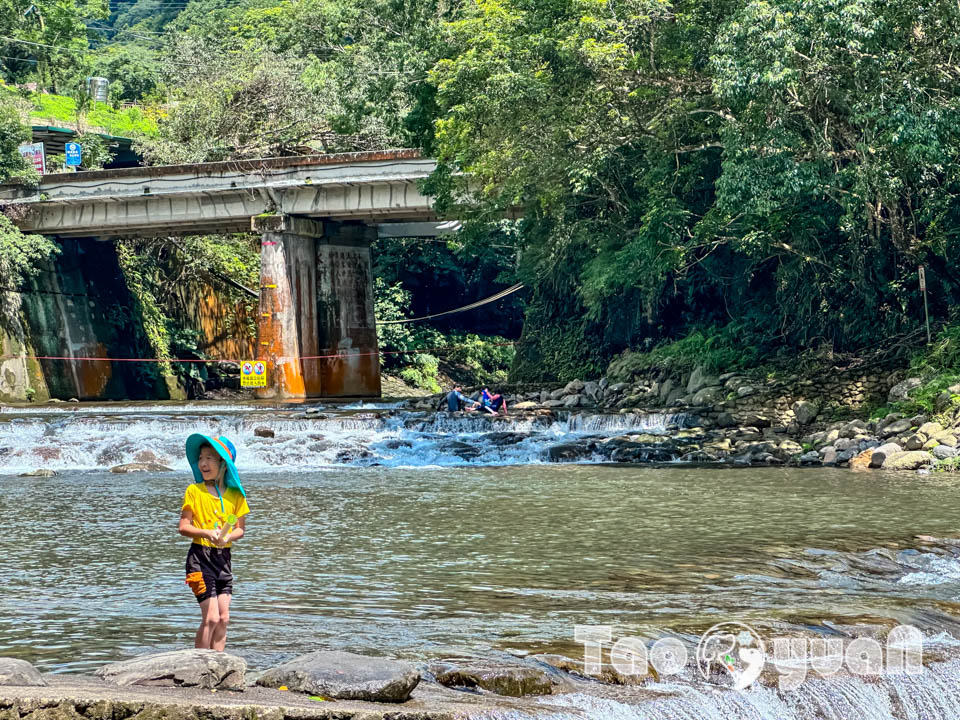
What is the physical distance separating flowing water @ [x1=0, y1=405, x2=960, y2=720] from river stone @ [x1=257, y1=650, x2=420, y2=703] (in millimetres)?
831

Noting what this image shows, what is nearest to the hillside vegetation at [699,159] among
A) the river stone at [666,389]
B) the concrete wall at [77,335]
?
the river stone at [666,389]

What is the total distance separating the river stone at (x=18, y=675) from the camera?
709cm

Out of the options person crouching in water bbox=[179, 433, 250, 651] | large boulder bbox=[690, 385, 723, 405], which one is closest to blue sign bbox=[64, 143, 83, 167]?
large boulder bbox=[690, 385, 723, 405]

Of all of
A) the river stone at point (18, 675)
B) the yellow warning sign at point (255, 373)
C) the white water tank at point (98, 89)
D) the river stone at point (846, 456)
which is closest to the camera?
the river stone at point (18, 675)

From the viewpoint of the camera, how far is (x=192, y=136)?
54375 mm

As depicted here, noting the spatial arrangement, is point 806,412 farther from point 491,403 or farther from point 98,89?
point 98,89

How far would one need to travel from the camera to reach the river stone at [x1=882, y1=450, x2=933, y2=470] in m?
22.8

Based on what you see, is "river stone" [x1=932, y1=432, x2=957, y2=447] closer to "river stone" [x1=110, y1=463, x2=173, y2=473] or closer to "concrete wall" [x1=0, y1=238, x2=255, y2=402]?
"river stone" [x1=110, y1=463, x2=173, y2=473]

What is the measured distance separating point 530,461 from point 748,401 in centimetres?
652

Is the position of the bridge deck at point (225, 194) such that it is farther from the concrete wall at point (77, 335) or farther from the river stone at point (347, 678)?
the river stone at point (347, 678)

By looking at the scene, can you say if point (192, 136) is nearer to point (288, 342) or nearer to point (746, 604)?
point (288, 342)

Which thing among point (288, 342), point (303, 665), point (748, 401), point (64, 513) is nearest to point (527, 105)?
point (748, 401)

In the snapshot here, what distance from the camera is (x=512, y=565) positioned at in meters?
13.1

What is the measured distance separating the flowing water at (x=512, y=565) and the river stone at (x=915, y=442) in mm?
1976
